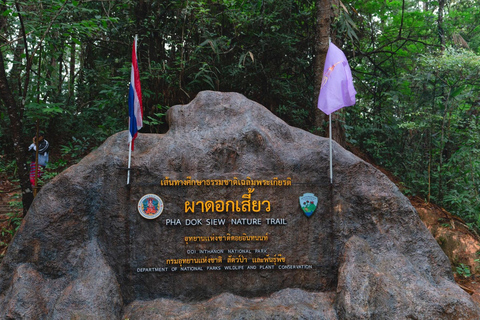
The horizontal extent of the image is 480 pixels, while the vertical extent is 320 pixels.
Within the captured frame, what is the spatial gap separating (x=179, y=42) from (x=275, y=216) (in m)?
5.54

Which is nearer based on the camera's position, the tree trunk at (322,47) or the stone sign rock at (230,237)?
the stone sign rock at (230,237)

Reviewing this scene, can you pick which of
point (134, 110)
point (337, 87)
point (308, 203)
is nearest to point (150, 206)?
point (134, 110)

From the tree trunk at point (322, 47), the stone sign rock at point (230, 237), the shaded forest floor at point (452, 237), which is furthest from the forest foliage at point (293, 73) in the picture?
the stone sign rock at point (230, 237)

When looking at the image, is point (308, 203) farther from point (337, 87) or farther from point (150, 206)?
point (150, 206)

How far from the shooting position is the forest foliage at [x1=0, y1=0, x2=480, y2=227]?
7.15m

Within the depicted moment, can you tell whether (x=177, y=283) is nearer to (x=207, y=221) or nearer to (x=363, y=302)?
(x=207, y=221)

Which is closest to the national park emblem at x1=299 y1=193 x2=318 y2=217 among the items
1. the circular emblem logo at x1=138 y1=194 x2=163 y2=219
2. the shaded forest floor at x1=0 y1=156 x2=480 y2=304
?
the circular emblem logo at x1=138 y1=194 x2=163 y2=219

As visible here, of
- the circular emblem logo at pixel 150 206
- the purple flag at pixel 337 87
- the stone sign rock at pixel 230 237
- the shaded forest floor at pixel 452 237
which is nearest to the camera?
the stone sign rock at pixel 230 237

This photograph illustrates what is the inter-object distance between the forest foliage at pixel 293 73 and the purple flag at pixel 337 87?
2.56 m

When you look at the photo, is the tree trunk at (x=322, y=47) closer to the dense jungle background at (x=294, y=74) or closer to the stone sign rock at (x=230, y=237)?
the dense jungle background at (x=294, y=74)

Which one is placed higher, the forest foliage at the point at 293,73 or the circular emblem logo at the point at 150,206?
the forest foliage at the point at 293,73

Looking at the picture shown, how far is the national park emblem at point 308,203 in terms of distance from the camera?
4.72m

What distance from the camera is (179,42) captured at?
332 inches

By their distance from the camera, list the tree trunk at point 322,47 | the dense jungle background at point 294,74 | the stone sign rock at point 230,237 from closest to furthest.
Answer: the stone sign rock at point 230,237 → the dense jungle background at point 294,74 → the tree trunk at point 322,47
